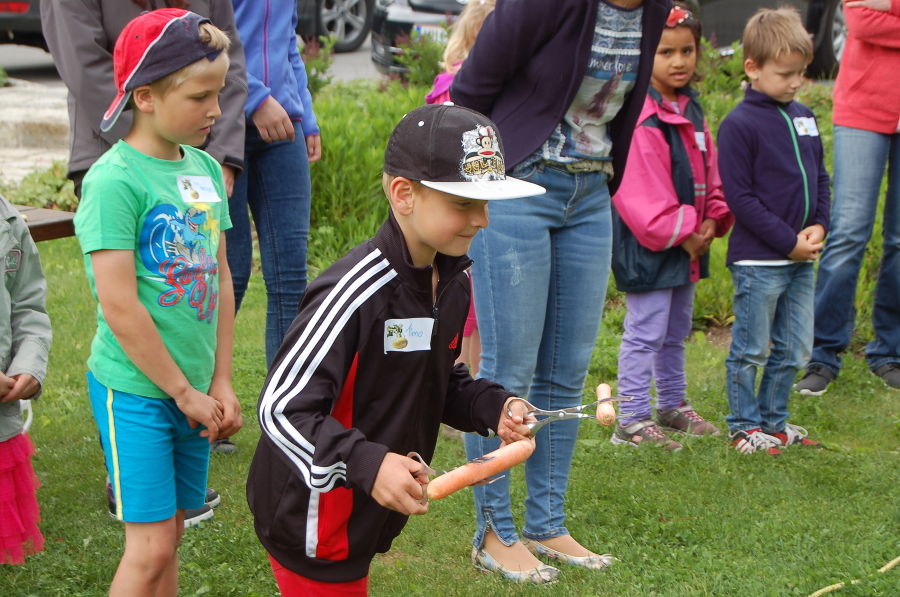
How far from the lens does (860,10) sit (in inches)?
202

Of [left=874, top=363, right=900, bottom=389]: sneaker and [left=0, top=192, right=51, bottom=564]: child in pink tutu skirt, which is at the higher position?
[left=0, top=192, right=51, bottom=564]: child in pink tutu skirt

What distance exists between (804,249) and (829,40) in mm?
7887

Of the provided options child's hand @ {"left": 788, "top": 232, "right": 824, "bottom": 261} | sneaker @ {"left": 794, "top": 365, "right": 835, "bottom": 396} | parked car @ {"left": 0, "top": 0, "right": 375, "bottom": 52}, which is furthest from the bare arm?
parked car @ {"left": 0, "top": 0, "right": 375, "bottom": 52}

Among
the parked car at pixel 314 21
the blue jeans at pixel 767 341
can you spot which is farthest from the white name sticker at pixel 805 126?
the parked car at pixel 314 21

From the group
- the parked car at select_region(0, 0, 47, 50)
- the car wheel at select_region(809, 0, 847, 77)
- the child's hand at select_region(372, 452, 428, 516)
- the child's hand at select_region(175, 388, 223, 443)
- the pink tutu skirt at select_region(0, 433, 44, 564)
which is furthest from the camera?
the car wheel at select_region(809, 0, 847, 77)

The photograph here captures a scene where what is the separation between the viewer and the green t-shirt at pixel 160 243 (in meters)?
2.70

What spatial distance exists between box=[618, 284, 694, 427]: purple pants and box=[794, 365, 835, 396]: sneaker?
791 millimetres

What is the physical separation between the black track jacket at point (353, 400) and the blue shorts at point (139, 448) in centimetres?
45

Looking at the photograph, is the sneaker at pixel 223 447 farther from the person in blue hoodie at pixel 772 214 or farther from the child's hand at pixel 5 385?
the person in blue hoodie at pixel 772 214

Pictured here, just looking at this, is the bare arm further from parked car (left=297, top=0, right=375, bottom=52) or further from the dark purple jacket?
parked car (left=297, top=0, right=375, bottom=52)

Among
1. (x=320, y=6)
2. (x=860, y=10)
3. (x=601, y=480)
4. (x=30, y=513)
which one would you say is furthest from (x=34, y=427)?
(x=320, y=6)

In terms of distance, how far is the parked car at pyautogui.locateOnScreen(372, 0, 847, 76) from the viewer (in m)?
10.9

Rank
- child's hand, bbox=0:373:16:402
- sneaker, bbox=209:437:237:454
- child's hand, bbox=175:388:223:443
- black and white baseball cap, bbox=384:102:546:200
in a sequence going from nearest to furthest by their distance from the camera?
black and white baseball cap, bbox=384:102:546:200, child's hand, bbox=175:388:223:443, child's hand, bbox=0:373:16:402, sneaker, bbox=209:437:237:454

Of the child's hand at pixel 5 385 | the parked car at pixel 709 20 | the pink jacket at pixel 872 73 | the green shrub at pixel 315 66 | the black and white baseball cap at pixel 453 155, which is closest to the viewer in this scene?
the black and white baseball cap at pixel 453 155
